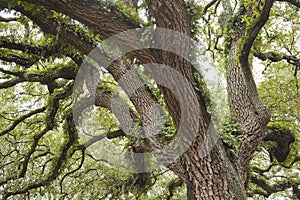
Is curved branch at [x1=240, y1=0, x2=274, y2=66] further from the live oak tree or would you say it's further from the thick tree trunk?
the thick tree trunk

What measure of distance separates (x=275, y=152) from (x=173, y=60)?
314 centimetres

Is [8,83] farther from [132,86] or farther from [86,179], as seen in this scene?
[86,179]

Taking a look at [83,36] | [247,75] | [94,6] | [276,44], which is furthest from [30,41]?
[276,44]

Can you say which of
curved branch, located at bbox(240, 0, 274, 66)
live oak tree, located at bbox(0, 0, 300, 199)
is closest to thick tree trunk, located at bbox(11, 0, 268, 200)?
live oak tree, located at bbox(0, 0, 300, 199)

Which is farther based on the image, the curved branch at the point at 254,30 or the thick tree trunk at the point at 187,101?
the curved branch at the point at 254,30

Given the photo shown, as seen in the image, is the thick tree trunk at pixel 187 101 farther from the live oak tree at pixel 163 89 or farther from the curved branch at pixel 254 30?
the curved branch at pixel 254 30

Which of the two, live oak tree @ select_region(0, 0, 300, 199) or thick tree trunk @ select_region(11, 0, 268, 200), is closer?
thick tree trunk @ select_region(11, 0, 268, 200)

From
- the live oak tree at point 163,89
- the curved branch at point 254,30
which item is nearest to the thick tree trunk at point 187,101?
the live oak tree at point 163,89

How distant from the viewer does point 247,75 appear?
4.46 metres

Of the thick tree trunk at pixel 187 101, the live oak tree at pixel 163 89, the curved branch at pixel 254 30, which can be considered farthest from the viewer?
the curved branch at pixel 254 30

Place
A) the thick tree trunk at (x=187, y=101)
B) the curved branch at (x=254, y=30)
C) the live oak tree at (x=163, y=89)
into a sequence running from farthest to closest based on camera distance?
the curved branch at (x=254, y=30) < the live oak tree at (x=163, y=89) < the thick tree trunk at (x=187, y=101)

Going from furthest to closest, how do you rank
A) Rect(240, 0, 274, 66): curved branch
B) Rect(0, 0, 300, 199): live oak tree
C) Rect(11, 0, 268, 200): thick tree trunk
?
Rect(240, 0, 274, 66): curved branch
Rect(0, 0, 300, 199): live oak tree
Rect(11, 0, 268, 200): thick tree trunk

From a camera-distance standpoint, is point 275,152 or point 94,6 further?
point 275,152

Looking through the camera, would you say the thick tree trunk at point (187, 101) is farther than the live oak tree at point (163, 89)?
No
